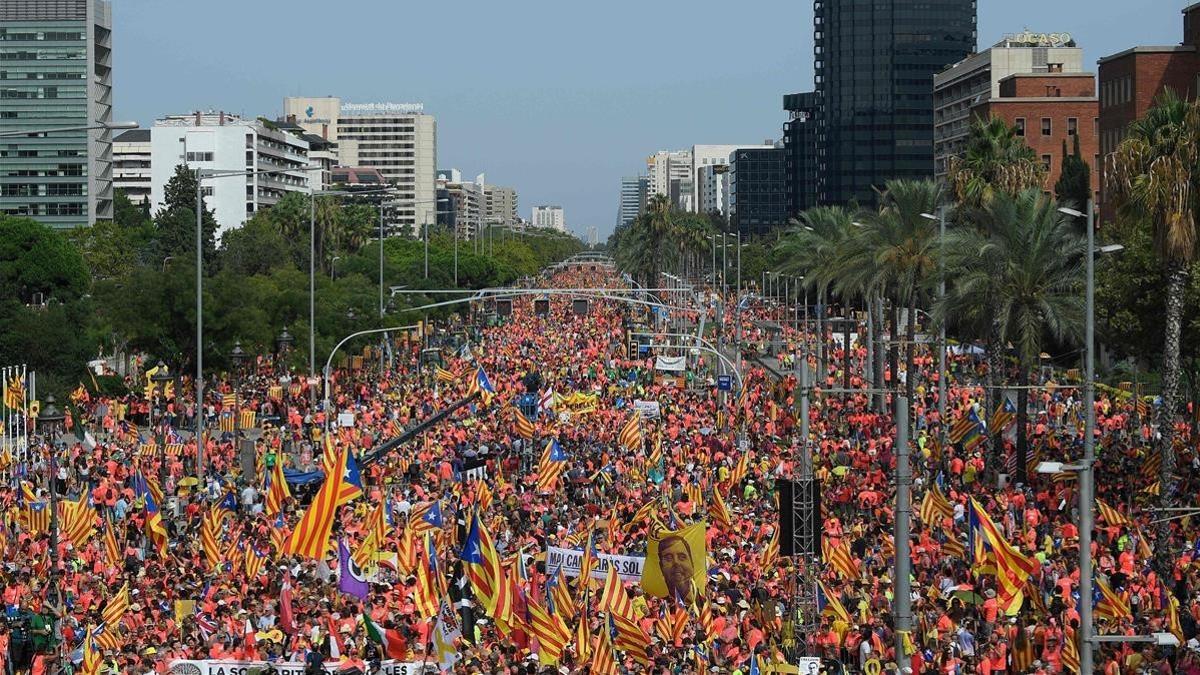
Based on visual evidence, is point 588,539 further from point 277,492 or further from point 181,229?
point 181,229

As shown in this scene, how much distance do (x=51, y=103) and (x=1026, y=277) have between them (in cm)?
11793

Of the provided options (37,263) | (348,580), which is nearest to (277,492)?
(348,580)

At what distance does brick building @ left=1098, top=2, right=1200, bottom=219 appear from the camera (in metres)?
70.2

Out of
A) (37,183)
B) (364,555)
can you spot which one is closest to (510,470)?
(364,555)

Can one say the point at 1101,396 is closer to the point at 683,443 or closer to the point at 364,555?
the point at 683,443

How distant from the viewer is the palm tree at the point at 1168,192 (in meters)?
28.5

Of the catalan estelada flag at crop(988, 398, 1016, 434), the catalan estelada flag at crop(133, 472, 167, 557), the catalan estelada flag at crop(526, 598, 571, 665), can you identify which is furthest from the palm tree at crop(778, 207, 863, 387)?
the catalan estelada flag at crop(526, 598, 571, 665)

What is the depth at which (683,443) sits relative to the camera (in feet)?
140

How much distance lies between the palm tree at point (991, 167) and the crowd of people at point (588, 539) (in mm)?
5655

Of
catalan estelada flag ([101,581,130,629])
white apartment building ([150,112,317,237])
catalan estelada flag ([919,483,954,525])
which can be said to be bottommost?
Result: catalan estelada flag ([101,581,130,629])

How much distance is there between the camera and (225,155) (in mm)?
170125

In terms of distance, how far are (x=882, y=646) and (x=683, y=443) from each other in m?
22.6

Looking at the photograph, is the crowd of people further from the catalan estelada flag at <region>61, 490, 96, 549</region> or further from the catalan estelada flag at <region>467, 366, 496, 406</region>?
the catalan estelada flag at <region>467, 366, 496, 406</region>

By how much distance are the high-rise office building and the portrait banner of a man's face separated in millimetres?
123253
